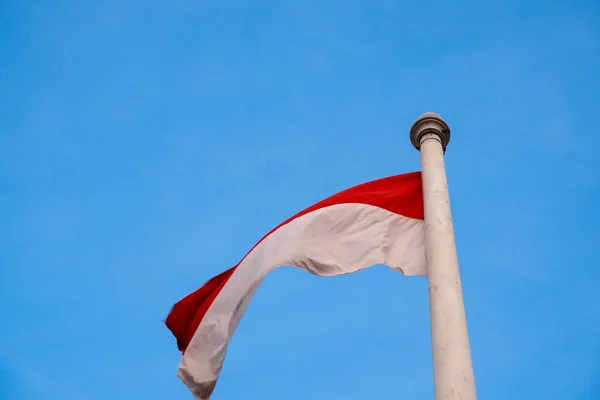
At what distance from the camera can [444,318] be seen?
364 inches

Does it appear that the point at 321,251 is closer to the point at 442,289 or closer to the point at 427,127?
the point at 442,289

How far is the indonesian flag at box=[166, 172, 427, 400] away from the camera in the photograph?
38.3 feet

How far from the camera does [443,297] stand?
9.53 meters

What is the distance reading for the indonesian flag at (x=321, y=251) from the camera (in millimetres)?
11672

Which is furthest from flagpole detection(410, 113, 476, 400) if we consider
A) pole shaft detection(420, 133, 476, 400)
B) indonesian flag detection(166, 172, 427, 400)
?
indonesian flag detection(166, 172, 427, 400)

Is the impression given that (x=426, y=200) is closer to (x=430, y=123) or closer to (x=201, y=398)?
(x=430, y=123)

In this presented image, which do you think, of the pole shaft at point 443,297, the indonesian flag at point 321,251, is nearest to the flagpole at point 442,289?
the pole shaft at point 443,297

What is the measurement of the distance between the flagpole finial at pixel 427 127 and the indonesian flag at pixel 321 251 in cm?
85

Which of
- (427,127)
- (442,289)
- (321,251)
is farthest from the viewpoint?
(427,127)

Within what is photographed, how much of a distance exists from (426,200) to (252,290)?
3.28 metres

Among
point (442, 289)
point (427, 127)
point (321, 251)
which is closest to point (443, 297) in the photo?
point (442, 289)

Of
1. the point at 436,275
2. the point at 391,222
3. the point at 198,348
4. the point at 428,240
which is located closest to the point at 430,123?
the point at 391,222

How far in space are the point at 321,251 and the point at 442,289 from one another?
2726 millimetres

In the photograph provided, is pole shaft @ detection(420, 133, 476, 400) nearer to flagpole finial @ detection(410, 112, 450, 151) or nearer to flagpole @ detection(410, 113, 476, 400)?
flagpole @ detection(410, 113, 476, 400)
